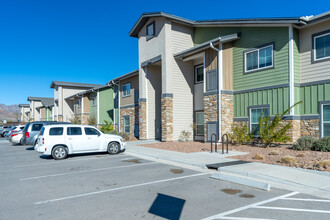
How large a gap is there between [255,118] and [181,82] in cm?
633

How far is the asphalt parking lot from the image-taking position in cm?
507

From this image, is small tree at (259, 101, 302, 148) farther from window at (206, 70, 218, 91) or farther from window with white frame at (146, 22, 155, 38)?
window with white frame at (146, 22, 155, 38)

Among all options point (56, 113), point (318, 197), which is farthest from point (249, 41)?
point (56, 113)

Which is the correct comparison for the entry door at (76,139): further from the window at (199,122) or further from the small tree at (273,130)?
the small tree at (273,130)

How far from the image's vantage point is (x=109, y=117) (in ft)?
98.1

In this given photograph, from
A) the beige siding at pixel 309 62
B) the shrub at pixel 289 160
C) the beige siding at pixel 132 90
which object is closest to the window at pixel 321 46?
the beige siding at pixel 309 62

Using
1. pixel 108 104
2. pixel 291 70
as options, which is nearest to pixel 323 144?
pixel 291 70

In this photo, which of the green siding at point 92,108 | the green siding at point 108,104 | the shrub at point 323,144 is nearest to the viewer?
the shrub at point 323,144

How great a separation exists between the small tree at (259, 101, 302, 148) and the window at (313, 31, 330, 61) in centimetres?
260

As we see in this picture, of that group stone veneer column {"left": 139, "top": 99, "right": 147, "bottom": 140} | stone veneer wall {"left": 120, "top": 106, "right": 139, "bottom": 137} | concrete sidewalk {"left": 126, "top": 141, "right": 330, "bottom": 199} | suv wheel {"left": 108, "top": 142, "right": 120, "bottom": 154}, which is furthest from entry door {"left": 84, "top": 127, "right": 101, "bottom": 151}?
stone veneer wall {"left": 120, "top": 106, "right": 139, "bottom": 137}

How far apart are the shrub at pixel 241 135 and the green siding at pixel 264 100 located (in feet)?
3.28

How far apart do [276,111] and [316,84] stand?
7.67 ft

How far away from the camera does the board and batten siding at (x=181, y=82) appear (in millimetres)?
18953

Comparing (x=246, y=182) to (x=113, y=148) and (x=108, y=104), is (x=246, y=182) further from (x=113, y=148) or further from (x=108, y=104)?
(x=108, y=104)
